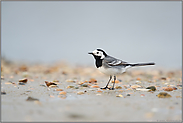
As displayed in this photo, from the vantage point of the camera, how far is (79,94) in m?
4.63

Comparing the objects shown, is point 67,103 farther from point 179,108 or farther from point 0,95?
point 179,108

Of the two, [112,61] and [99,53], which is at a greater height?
[99,53]

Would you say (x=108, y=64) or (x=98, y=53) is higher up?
(x=98, y=53)

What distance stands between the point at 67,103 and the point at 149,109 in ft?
4.59

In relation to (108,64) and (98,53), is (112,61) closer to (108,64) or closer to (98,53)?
(108,64)

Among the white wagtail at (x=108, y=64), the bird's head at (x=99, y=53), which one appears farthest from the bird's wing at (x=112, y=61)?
the bird's head at (x=99, y=53)

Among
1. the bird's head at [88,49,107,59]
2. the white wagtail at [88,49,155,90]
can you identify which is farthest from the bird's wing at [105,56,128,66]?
the bird's head at [88,49,107,59]

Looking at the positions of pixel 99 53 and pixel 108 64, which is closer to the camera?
pixel 108 64

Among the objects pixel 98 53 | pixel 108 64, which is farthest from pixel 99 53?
pixel 108 64

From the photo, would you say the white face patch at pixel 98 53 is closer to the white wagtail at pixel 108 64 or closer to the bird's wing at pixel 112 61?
the white wagtail at pixel 108 64

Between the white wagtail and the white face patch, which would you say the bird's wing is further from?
the white face patch

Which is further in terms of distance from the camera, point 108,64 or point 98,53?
point 98,53

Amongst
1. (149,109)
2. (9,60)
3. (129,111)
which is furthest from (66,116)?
(9,60)

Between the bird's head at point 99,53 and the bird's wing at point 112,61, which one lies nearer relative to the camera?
the bird's wing at point 112,61
